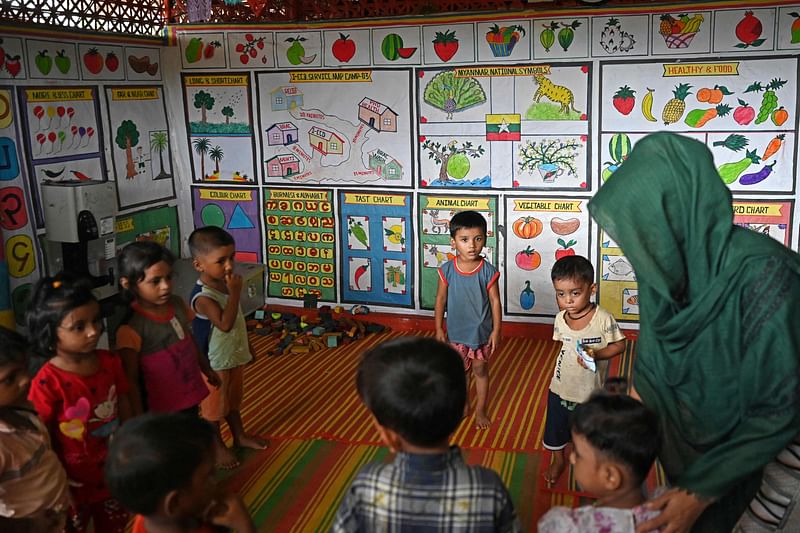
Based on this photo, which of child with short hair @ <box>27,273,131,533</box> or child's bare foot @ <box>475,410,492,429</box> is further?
child's bare foot @ <box>475,410,492,429</box>

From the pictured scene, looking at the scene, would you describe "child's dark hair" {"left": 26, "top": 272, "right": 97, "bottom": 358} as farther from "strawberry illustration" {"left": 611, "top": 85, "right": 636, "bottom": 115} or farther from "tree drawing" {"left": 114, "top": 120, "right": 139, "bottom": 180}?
"strawberry illustration" {"left": 611, "top": 85, "right": 636, "bottom": 115}

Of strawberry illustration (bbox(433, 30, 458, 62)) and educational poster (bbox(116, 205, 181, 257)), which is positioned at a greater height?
strawberry illustration (bbox(433, 30, 458, 62))

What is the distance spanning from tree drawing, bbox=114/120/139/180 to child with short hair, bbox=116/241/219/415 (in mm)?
2684

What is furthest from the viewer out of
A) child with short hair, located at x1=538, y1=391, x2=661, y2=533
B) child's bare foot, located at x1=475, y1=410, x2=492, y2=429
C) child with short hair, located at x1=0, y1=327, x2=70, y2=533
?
child's bare foot, located at x1=475, y1=410, x2=492, y2=429

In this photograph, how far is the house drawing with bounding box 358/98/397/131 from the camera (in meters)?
5.58

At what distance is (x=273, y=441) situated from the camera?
4047mm

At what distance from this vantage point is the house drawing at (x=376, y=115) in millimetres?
5582

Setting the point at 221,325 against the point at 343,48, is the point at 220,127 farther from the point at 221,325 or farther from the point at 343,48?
the point at 221,325

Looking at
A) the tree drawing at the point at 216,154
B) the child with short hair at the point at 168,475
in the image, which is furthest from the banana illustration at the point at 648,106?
the child with short hair at the point at 168,475

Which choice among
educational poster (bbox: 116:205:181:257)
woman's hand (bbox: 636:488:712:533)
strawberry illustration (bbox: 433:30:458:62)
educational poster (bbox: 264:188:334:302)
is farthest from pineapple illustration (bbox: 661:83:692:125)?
woman's hand (bbox: 636:488:712:533)

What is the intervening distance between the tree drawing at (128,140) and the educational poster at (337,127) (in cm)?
95

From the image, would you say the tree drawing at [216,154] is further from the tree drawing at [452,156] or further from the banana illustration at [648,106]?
the banana illustration at [648,106]

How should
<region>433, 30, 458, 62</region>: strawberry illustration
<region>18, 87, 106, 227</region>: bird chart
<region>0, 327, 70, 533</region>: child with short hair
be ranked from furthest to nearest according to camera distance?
1. <region>433, 30, 458, 62</region>: strawberry illustration
2. <region>18, 87, 106, 227</region>: bird chart
3. <region>0, 327, 70, 533</region>: child with short hair

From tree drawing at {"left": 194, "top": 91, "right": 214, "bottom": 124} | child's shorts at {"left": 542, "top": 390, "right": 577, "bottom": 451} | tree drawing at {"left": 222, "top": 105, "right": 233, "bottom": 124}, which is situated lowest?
child's shorts at {"left": 542, "top": 390, "right": 577, "bottom": 451}
